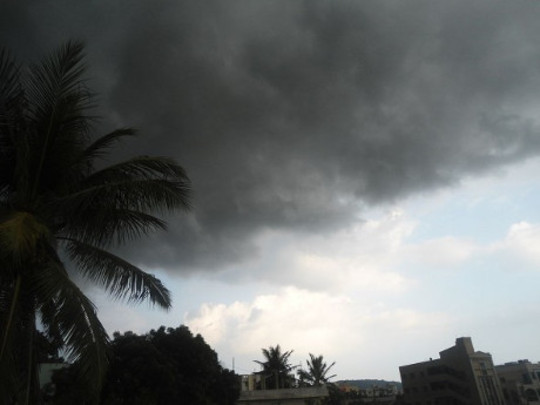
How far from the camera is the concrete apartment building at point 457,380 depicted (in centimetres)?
5284

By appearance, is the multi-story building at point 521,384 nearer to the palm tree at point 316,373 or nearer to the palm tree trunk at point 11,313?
the palm tree at point 316,373

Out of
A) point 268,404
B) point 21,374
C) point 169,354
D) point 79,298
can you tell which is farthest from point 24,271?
point 268,404

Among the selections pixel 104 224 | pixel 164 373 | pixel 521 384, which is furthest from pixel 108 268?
pixel 521 384

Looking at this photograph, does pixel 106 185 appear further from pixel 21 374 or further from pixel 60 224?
pixel 21 374

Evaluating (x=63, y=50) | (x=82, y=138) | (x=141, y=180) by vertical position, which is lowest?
(x=141, y=180)

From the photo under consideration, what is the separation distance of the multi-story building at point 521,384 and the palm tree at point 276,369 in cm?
2893

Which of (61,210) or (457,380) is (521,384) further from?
(61,210)

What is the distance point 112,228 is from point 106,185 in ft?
4.19

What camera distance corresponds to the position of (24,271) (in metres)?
6.12

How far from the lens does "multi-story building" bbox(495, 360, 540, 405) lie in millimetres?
55625

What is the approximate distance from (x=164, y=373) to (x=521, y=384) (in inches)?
2072

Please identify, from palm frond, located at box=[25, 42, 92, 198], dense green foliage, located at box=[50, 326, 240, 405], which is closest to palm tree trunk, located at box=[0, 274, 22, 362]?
palm frond, located at box=[25, 42, 92, 198]

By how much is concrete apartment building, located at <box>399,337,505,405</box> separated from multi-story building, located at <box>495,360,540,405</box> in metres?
3.79

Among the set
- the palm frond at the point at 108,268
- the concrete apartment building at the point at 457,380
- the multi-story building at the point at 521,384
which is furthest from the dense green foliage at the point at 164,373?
the multi-story building at the point at 521,384
